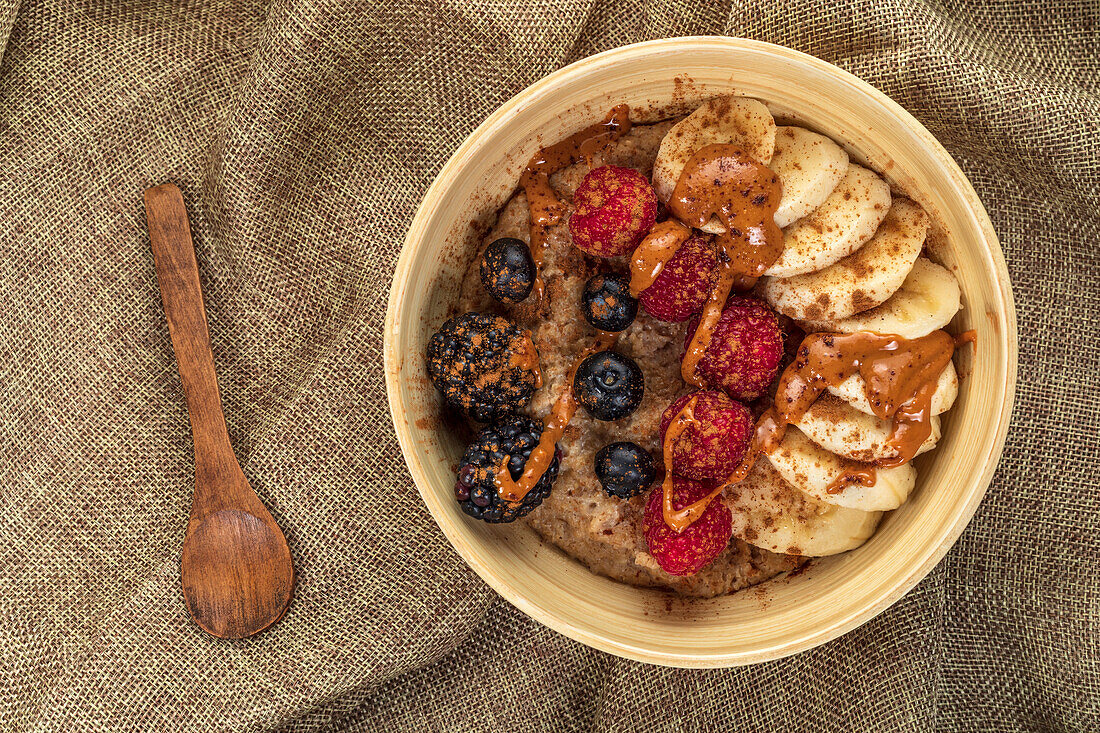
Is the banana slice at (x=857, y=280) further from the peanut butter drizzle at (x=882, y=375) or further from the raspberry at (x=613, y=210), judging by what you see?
the raspberry at (x=613, y=210)

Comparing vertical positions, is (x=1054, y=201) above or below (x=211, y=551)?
above

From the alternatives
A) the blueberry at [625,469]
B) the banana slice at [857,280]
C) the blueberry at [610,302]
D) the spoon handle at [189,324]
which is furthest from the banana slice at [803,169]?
the spoon handle at [189,324]

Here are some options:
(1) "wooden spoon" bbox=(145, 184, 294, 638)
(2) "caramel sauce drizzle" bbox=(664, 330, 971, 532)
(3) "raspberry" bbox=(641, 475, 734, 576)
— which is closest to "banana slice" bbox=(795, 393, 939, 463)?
(2) "caramel sauce drizzle" bbox=(664, 330, 971, 532)

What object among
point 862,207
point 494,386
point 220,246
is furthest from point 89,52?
point 862,207

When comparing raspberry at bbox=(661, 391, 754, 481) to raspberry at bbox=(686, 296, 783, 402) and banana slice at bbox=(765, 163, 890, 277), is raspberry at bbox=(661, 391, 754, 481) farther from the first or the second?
banana slice at bbox=(765, 163, 890, 277)

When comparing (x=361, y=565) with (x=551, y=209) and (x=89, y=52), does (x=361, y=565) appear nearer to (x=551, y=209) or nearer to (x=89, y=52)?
(x=551, y=209)

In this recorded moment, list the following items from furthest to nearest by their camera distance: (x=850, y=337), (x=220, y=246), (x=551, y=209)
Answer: (x=220, y=246), (x=551, y=209), (x=850, y=337)
